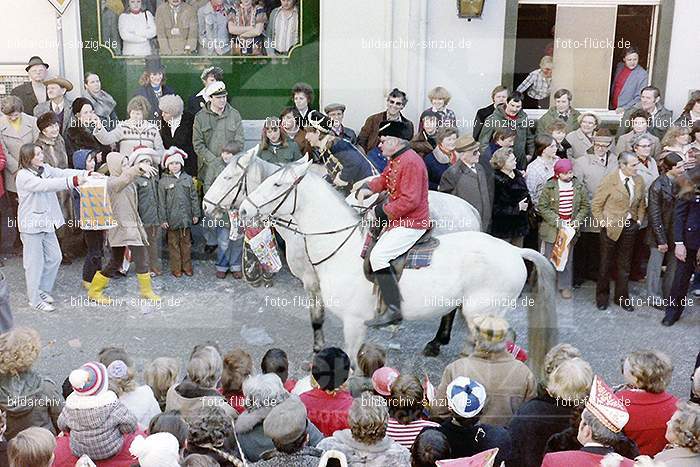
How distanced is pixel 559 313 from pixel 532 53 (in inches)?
82.6

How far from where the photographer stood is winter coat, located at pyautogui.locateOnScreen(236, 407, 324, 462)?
3848 mm

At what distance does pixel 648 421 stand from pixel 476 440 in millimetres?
930

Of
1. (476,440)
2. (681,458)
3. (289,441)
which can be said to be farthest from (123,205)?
(681,458)

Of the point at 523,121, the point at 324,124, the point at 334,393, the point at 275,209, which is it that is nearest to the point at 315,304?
the point at 275,209

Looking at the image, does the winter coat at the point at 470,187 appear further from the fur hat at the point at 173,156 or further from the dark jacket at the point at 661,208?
the fur hat at the point at 173,156

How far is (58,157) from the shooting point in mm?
6625

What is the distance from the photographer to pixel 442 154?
6.48 m

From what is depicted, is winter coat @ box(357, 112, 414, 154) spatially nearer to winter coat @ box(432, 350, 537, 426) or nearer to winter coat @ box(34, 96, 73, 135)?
winter coat @ box(34, 96, 73, 135)

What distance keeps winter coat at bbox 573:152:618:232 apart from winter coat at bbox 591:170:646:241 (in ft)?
0.14

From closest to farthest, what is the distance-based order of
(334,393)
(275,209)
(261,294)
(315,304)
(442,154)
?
(334,393) → (275,209) → (315,304) → (442,154) → (261,294)

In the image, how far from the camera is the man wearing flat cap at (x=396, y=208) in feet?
18.0

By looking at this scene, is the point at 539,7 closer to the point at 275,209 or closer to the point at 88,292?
the point at 275,209

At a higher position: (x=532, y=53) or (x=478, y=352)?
(x=532, y=53)

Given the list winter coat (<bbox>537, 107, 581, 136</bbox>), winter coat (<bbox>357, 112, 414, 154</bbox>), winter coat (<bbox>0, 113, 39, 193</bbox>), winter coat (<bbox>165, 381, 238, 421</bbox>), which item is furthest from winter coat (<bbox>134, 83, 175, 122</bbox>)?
winter coat (<bbox>165, 381, 238, 421</bbox>)
